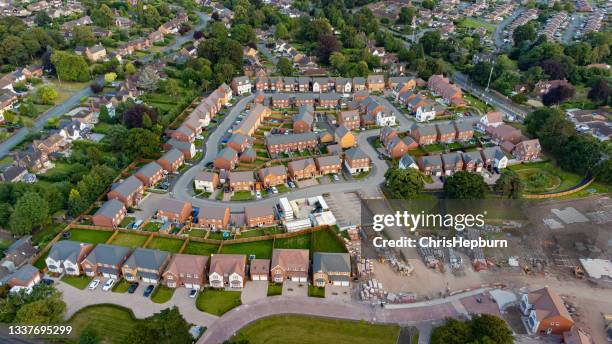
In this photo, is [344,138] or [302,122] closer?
[344,138]

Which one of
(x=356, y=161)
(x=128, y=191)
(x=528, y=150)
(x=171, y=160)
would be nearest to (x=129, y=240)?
(x=128, y=191)

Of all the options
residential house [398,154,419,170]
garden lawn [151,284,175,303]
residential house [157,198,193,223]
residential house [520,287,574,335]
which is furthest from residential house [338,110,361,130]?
garden lawn [151,284,175,303]

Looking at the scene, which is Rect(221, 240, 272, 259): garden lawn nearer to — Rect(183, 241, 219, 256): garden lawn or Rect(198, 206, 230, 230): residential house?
Rect(183, 241, 219, 256): garden lawn

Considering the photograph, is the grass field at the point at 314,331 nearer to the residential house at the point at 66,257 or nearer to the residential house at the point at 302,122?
the residential house at the point at 66,257

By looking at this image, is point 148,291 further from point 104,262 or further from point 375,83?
point 375,83

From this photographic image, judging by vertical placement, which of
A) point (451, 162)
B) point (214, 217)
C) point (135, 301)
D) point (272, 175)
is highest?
point (451, 162)

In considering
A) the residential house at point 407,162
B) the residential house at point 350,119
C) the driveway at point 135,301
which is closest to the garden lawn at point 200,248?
the driveway at point 135,301
